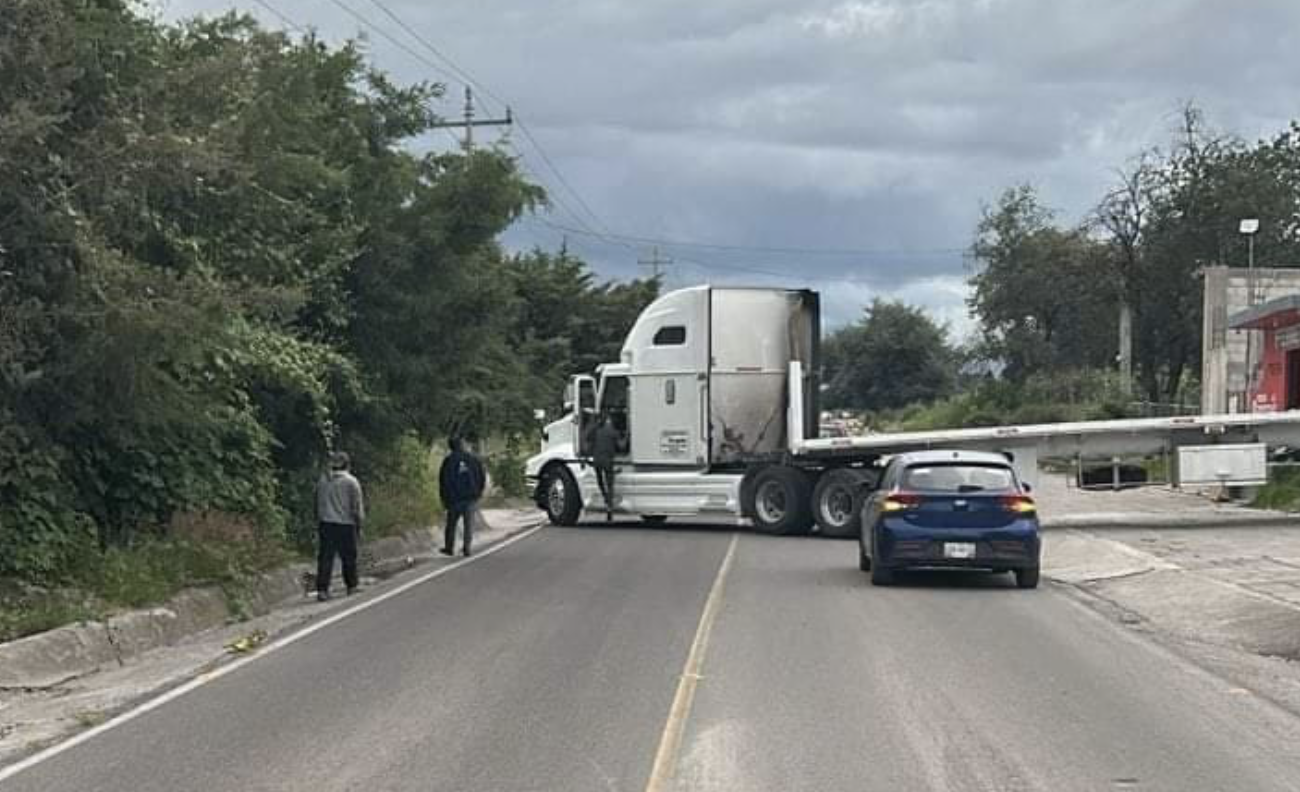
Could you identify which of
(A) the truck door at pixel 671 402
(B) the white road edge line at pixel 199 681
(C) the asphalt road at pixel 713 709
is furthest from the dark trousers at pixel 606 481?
(C) the asphalt road at pixel 713 709

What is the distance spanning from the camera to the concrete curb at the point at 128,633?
1257 cm

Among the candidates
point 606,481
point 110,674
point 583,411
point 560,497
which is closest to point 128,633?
point 110,674

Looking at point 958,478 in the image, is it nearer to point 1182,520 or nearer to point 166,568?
point 166,568

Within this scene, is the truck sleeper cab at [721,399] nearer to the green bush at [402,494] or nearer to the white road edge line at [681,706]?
the green bush at [402,494]

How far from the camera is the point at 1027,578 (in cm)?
1902

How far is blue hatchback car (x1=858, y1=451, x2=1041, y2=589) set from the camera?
60.7ft

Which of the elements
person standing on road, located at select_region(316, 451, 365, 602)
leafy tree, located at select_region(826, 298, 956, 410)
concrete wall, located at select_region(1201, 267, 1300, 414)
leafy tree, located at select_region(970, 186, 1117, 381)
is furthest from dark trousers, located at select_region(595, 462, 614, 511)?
leafy tree, located at select_region(826, 298, 956, 410)

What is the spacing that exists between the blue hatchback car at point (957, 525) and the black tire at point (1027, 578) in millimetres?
11

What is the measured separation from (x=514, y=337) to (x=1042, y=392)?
2433 cm

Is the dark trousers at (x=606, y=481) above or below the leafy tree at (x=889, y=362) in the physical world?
below

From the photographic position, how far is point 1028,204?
75.6 metres

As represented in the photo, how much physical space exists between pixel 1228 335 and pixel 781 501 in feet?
58.6

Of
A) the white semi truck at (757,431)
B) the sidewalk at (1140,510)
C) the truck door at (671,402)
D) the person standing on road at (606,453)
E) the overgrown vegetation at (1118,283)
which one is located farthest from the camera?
the overgrown vegetation at (1118,283)

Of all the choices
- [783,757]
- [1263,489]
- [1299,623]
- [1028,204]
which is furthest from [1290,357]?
[1028,204]
